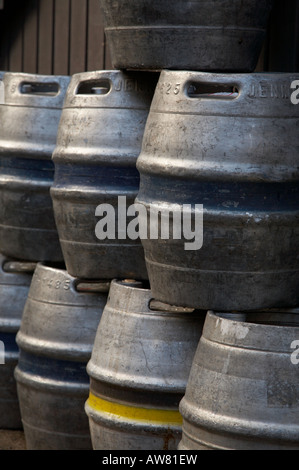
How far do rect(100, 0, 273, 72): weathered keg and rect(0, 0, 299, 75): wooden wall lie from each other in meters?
1.63

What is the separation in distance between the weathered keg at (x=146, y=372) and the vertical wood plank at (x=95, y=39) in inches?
79.8

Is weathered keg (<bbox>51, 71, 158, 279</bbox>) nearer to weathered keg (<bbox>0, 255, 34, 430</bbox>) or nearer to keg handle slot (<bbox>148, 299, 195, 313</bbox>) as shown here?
keg handle slot (<bbox>148, 299, 195, 313</bbox>)

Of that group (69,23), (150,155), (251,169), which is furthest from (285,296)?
(69,23)

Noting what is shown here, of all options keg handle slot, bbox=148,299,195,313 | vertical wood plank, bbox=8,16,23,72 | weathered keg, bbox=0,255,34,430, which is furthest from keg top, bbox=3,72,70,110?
vertical wood plank, bbox=8,16,23,72

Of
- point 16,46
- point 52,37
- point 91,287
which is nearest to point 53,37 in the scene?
point 52,37

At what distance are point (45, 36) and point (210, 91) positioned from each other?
6.51ft

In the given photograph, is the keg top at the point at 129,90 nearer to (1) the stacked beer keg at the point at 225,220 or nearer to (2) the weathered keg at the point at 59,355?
(1) the stacked beer keg at the point at 225,220

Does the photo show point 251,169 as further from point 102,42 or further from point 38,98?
point 102,42

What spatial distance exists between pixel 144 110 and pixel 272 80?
673 millimetres

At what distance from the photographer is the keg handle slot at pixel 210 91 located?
293 cm

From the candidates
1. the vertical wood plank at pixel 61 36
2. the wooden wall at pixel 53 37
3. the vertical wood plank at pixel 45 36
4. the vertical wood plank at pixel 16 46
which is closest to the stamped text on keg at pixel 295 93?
the wooden wall at pixel 53 37

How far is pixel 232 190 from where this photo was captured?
9.20 feet

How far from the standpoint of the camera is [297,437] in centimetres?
255

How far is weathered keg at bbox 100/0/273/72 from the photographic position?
3.07 meters
